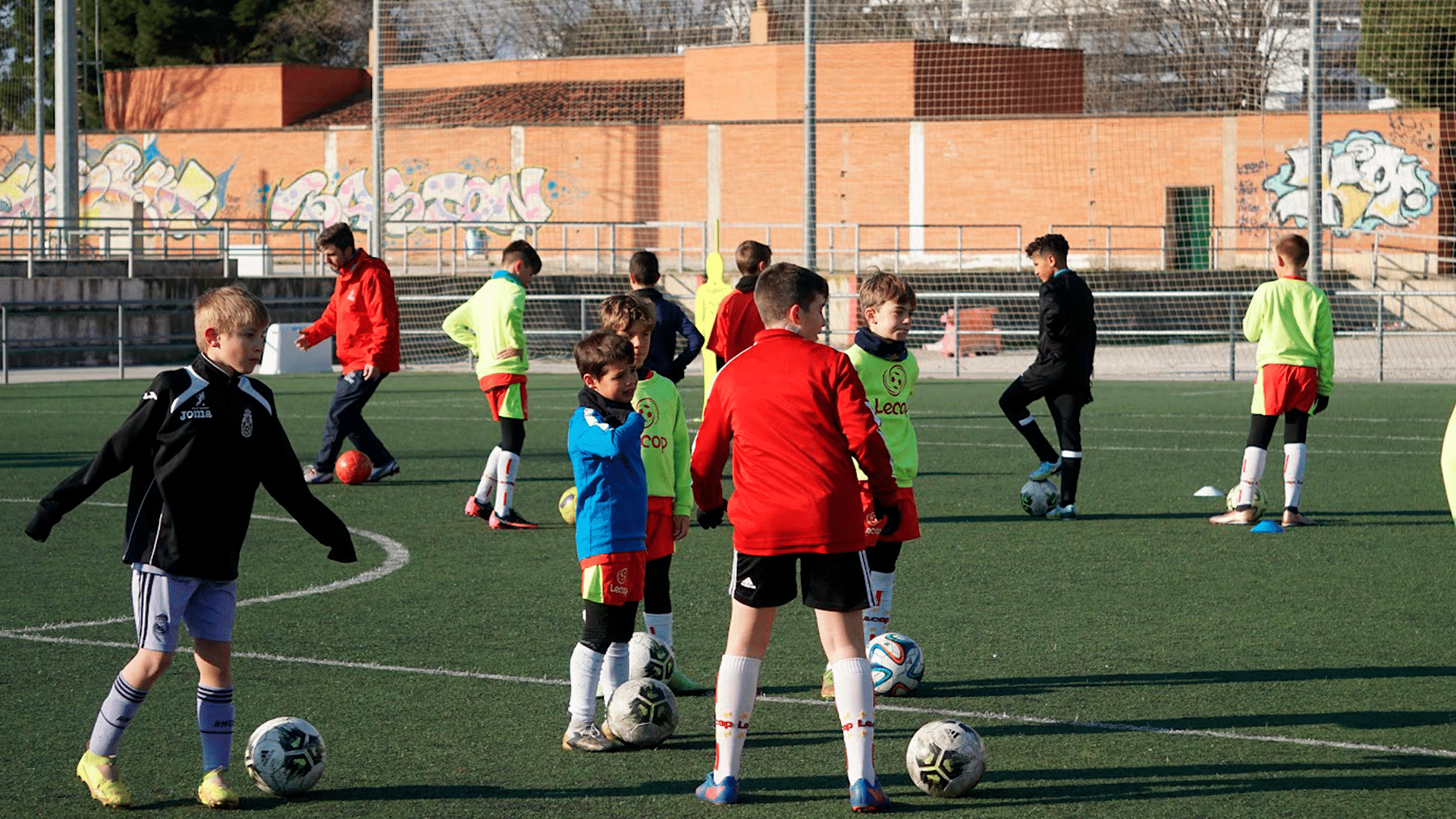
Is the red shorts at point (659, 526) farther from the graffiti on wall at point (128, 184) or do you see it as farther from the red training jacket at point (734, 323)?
the graffiti on wall at point (128, 184)

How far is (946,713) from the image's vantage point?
6199mm

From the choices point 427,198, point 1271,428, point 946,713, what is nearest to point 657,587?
point 946,713

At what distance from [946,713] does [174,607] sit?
8.94 feet

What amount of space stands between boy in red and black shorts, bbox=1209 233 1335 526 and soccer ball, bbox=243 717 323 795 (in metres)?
7.13

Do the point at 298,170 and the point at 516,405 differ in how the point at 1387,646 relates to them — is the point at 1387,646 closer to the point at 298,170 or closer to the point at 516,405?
the point at 516,405

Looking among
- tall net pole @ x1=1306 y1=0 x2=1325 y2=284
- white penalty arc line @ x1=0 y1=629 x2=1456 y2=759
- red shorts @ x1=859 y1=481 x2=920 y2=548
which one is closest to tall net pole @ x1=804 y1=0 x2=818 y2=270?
tall net pole @ x1=1306 y1=0 x2=1325 y2=284

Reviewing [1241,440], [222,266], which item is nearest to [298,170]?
[222,266]

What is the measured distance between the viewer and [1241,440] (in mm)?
16078

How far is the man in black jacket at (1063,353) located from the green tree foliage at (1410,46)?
92.9 feet

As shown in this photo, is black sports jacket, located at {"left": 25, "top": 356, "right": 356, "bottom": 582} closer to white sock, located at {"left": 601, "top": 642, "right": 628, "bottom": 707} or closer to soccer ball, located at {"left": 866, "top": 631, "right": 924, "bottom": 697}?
white sock, located at {"left": 601, "top": 642, "right": 628, "bottom": 707}

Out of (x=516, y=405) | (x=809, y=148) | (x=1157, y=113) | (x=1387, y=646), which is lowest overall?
(x=1387, y=646)

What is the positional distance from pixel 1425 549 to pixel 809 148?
1571 centimetres

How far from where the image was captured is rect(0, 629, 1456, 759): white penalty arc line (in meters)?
5.68

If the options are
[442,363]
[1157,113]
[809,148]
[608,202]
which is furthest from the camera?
[608,202]
